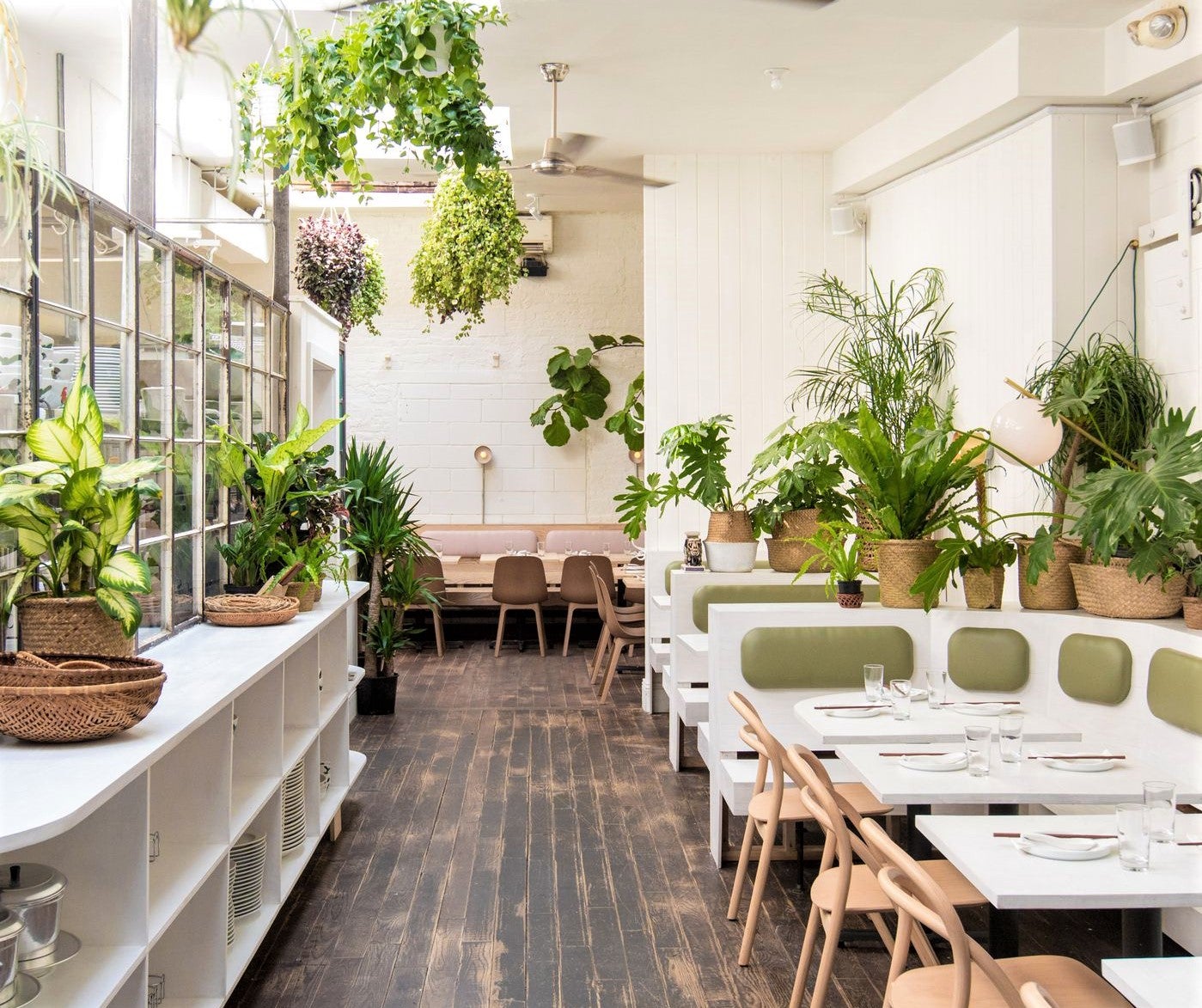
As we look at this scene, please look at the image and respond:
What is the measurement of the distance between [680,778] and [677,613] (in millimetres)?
915

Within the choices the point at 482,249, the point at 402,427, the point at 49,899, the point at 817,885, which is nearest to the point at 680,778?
the point at 817,885

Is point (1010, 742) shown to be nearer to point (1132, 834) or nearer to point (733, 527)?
point (1132, 834)

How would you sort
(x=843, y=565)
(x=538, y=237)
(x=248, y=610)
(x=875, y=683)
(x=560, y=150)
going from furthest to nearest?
1. (x=538, y=237)
2. (x=560, y=150)
3. (x=843, y=565)
4. (x=248, y=610)
5. (x=875, y=683)

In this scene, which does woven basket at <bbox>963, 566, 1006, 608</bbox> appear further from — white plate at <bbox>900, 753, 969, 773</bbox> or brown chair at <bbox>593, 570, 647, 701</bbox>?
brown chair at <bbox>593, 570, 647, 701</bbox>

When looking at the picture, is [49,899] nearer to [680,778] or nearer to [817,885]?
[817,885]

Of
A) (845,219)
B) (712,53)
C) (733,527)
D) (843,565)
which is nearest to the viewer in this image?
(843,565)

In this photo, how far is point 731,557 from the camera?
6.38 meters

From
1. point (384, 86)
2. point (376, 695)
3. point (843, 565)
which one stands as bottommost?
point (376, 695)

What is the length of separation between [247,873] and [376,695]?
3879 mm

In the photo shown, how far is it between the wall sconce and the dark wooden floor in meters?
3.47

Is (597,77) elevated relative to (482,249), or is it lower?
elevated

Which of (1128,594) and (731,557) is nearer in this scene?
(1128,594)

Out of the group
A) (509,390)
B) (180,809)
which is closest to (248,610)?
(180,809)

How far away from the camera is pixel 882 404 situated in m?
6.32
